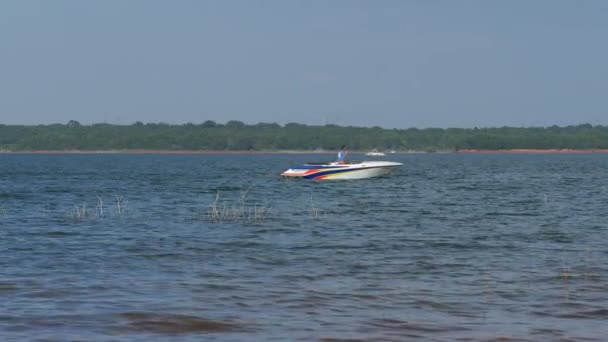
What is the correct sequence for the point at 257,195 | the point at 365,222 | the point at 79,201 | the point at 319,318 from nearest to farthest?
the point at 319,318, the point at 365,222, the point at 79,201, the point at 257,195

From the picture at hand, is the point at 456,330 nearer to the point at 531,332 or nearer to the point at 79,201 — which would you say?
the point at 531,332

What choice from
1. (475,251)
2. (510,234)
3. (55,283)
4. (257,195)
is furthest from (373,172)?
(55,283)

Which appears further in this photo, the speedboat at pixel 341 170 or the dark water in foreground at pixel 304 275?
the speedboat at pixel 341 170

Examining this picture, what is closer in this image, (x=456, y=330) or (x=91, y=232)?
(x=456, y=330)

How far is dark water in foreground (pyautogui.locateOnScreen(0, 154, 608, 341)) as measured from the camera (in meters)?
14.4

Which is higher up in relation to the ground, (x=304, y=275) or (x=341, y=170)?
(x=341, y=170)

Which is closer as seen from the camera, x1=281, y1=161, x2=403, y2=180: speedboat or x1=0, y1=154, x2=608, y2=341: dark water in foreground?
x1=0, y1=154, x2=608, y2=341: dark water in foreground

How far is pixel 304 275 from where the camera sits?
19.6 meters

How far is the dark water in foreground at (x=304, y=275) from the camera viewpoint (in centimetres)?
1441

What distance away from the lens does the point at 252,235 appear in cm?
2814

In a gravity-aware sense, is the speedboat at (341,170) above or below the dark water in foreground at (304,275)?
above

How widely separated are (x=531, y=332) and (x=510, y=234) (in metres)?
14.5

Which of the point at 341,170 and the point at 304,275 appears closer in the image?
the point at 304,275

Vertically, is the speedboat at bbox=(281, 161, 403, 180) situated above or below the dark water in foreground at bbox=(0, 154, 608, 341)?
above
